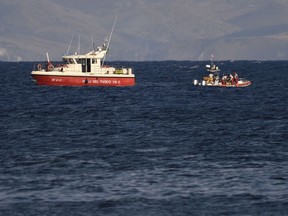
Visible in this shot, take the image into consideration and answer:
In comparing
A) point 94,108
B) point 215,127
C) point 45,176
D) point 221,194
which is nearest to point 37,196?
point 45,176

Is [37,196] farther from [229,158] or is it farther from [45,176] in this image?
[229,158]

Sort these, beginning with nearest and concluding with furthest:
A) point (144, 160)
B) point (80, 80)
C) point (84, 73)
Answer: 1. point (144, 160)
2. point (84, 73)
3. point (80, 80)

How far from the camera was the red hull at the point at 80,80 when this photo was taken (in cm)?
12938

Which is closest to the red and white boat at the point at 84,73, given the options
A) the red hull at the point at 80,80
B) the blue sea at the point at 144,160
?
the red hull at the point at 80,80

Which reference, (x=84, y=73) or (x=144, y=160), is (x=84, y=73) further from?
(x=144, y=160)

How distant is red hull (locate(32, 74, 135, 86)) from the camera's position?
129375 mm

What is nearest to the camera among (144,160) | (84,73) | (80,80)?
(144,160)

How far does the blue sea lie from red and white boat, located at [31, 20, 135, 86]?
1004 inches

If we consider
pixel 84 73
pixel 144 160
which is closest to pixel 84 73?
pixel 84 73

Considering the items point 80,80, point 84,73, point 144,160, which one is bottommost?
point 144,160

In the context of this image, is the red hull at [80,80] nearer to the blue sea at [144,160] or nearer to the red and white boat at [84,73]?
the red and white boat at [84,73]

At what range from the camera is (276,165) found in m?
54.5

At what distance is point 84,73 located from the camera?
12888 cm

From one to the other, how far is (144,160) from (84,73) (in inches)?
2858
